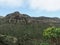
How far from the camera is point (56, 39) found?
52.9 meters

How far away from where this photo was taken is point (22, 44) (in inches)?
2606

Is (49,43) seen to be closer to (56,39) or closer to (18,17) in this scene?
(56,39)

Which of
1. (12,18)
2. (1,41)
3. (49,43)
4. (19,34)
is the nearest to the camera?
(1,41)

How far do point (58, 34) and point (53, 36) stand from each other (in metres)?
1.46

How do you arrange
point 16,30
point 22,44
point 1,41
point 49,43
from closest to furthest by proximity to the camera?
point 1,41 → point 49,43 → point 22,44 → point 16,30

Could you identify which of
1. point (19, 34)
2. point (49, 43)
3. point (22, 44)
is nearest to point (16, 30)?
point (19, 34)

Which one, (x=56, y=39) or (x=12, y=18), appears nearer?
(x=56, y=39)

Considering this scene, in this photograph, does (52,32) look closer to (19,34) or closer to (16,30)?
(19,34)

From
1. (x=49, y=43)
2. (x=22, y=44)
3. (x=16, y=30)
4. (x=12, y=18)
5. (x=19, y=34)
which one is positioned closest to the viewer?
(x=49, y=43)

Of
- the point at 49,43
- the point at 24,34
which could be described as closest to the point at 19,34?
the point at 24,34

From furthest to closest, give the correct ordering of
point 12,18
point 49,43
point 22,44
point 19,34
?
1. point 12,18
2. point 19,34
3. point 22,44
4. point 49,43

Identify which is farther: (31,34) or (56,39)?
(31,34)

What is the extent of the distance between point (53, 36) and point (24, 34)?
36398 millimetres

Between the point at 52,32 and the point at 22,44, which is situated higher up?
the point at 52,32
